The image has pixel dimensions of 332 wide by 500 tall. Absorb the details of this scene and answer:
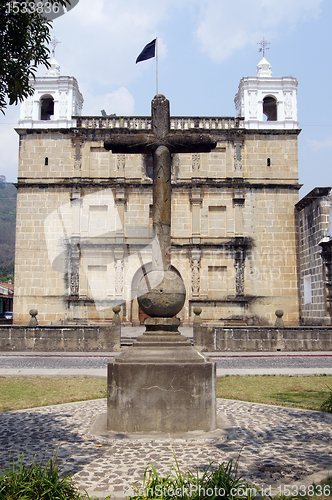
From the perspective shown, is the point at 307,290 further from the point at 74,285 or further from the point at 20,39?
the point at 20,39

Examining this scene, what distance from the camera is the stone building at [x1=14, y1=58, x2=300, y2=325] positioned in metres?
24.7

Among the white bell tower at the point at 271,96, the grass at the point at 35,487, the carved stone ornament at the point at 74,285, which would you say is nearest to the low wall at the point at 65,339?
the carved stone ornament at the point at 74,285

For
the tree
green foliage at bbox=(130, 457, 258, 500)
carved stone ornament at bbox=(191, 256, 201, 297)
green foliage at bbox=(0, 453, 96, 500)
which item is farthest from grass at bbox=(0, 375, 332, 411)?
carved stone ornament at bbox=(191, 256, 201, 297)

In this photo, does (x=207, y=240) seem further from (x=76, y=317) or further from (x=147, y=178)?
(x=76, y=317)

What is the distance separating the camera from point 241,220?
2528cm

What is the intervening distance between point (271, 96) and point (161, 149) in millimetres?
22163

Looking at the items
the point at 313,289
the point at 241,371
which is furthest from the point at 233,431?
the point at 313,289

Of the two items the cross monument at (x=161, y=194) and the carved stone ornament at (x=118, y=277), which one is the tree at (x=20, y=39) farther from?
the carved stone ornament at (x=118, y=277)

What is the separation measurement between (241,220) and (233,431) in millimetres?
20345

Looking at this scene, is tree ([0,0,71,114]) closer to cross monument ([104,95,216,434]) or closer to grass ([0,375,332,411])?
cross monument ([104,95,216,434])

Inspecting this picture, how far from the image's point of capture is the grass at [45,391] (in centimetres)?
759

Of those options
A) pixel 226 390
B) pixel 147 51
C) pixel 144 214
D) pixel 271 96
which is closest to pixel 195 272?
pixel 144 214

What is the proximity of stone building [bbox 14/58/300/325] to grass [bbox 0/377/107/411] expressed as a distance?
566 inches

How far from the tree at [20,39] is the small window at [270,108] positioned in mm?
24212
